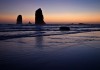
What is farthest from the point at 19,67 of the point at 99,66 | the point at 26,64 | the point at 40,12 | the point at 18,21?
the point at 18,21

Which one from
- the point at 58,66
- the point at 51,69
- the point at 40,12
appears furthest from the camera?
the point at 40,12

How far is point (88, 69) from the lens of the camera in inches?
227

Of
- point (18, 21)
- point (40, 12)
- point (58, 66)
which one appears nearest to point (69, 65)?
point (58, 66)

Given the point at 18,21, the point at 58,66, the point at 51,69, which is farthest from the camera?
the point at 18,21

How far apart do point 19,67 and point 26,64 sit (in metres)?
0.46

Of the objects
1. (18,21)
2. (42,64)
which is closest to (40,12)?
(18,21)

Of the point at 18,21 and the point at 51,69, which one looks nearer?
the point at 51,69

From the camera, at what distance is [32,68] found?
229 inches

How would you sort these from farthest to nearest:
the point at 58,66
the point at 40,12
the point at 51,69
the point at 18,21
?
the point at 18,21, the point at 40,12, the point at 58,66, the point at 51,69

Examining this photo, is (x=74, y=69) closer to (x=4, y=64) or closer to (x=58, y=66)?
(x=58, y=66)

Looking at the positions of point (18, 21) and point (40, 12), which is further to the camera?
point (18, 21)

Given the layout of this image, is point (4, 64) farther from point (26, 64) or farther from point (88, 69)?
point (88, 69)

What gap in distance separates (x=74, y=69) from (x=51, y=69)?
82 cm

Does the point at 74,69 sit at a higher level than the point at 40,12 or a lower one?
lower
